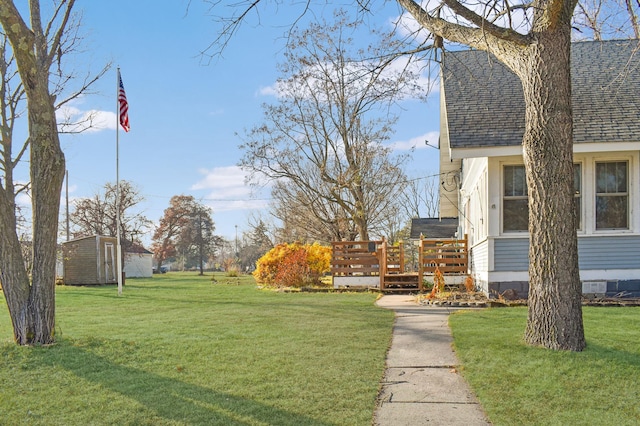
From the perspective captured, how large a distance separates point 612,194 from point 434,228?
17.8 m

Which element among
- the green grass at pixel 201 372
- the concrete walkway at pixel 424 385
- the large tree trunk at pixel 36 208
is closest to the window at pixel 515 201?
the green grass at pixel 201 372

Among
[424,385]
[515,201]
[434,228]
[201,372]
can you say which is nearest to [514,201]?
[515,201]

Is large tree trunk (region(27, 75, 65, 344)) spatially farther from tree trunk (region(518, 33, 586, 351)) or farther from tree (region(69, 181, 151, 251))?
tree (region(69, 181, 151, 251))

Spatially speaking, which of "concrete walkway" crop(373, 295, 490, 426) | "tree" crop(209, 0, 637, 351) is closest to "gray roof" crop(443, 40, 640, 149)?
"tree" crop(209, 0, 637, 351)

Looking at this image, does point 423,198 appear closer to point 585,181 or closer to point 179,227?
point 179,227

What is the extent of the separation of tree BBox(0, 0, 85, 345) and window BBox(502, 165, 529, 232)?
27.9ft

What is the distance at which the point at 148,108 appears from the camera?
715 inches

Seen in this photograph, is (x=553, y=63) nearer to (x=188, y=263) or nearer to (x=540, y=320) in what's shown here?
(x=540, y=320)

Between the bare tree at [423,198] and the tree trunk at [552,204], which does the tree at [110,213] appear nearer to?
the bare tree at [423,198]

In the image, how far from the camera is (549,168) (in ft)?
19.5

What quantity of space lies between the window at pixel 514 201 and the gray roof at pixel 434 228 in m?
14.9

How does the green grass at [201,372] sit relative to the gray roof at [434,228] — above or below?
below

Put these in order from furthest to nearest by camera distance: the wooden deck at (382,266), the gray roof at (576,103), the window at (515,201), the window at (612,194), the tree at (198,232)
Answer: the tree at (198,232)
the wooden deck at (382,266)
the window at (515,201)
the window at (612,194)
the gray roof at (576,103)

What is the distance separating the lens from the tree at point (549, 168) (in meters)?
5.79
